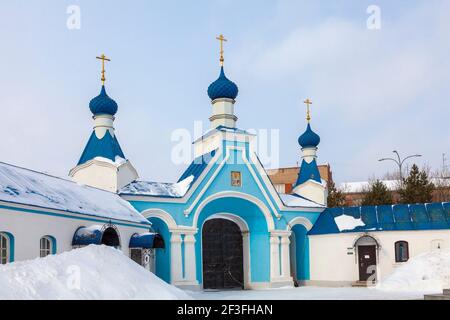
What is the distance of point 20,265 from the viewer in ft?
36.0

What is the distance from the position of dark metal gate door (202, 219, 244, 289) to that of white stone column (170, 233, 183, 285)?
7.77 ft

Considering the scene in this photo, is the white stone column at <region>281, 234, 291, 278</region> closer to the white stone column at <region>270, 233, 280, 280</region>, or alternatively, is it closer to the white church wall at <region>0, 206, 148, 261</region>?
the white stone column at <region>270, 233, 280, 280</region>

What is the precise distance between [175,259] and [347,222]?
791cm

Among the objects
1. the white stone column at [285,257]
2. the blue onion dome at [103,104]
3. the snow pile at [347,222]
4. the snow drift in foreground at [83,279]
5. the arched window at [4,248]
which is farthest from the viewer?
the snow pile at [347,222]

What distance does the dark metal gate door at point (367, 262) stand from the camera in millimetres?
23672

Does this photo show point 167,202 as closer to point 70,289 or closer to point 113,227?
point 113,227

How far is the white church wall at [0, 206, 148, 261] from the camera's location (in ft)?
42.2

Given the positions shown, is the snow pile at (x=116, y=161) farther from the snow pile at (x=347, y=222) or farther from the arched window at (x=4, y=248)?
the snow pile at (x=347, y=222)

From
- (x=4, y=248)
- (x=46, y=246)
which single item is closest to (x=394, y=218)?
(x=46, y=246)

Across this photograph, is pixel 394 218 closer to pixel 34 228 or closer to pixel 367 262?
pixel 367 262

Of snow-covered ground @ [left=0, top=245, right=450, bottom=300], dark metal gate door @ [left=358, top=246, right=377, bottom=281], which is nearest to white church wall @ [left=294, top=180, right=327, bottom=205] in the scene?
dark metal gate door @ [left=358, top=246, right=377, bottom=281]

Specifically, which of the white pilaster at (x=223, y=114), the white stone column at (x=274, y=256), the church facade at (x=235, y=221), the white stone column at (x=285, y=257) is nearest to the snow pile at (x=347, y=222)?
the church facade at (x=235, y=221)

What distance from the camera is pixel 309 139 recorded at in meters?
28.3

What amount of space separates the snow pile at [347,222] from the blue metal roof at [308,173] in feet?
9.70
